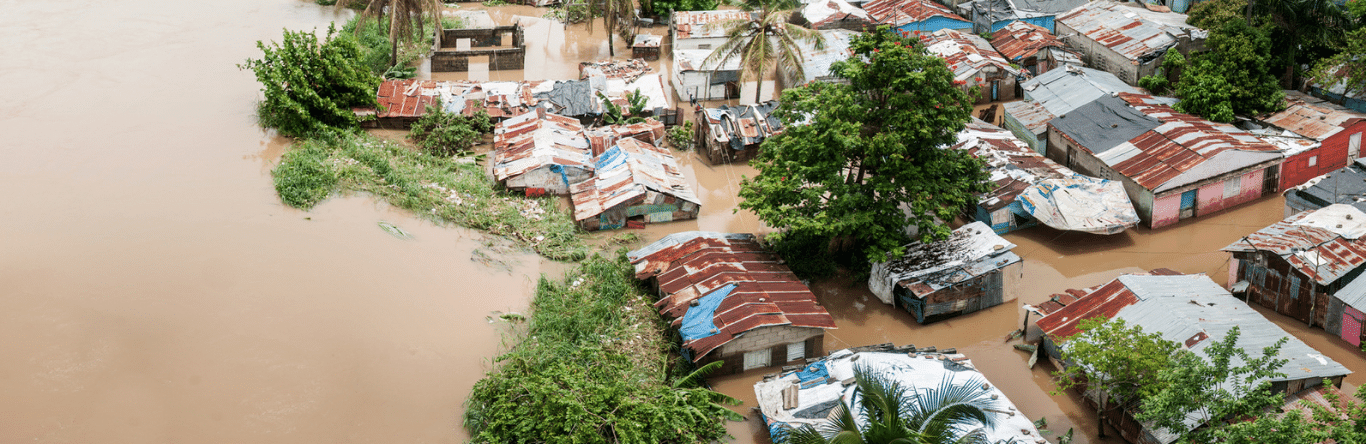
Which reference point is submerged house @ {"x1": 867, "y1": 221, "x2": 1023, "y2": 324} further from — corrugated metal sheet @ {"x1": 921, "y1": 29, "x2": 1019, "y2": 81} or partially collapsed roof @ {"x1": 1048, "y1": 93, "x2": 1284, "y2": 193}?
corrugated metal sheet @ {"x1": 921, "y1": 29, "x2": 1019, "y2": 81}

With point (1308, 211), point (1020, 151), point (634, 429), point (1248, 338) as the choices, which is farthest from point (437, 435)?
point (1308, 211)

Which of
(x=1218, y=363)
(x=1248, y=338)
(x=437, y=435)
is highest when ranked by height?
(x=1218, y=363)

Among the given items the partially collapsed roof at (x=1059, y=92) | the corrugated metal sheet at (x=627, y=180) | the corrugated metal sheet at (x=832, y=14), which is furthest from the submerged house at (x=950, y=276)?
the corrugated metal sheet at (x=832, y=14)

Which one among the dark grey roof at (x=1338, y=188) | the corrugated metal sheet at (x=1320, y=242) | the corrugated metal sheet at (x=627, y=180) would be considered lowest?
the corrugated metal sheet at (x=627, y=180)

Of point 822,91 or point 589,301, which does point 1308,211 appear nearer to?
point 822,91

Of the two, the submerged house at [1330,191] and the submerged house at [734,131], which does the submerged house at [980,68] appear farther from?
the submerged house at [1330,191]

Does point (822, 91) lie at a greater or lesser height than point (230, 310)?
greater

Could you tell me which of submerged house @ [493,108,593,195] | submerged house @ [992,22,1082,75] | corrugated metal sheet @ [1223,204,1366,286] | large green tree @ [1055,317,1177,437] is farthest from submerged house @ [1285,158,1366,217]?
submerged house @ [493,108,593,195]
